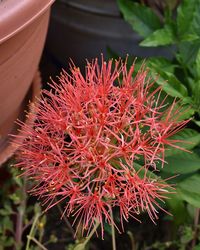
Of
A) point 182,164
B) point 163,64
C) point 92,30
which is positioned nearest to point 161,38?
point 163,64

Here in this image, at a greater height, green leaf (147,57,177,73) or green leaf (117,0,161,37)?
green leaf (117,0,161,37)

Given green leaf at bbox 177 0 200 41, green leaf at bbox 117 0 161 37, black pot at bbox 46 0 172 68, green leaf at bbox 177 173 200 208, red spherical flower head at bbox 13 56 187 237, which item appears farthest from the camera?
black pot at bbox 46 0 172 68

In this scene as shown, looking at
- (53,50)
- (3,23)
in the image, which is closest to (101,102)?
(3,23)

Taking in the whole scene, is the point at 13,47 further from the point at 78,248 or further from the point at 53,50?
the point at 53,50

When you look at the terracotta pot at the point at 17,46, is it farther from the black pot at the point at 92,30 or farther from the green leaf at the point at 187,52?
the black pot at the point at 92,30

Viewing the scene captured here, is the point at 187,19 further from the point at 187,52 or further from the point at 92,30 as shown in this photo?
the point at 92,30

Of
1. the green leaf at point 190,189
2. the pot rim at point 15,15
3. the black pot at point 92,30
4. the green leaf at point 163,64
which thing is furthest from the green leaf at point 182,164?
the black pot at point 92,30

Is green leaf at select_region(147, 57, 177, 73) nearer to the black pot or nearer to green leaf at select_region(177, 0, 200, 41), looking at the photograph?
green leaf at select_region(177, 0, 200, 41)

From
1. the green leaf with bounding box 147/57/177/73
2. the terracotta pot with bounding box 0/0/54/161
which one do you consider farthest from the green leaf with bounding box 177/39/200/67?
the terracotta pot with bounding box 0/0/54/161
